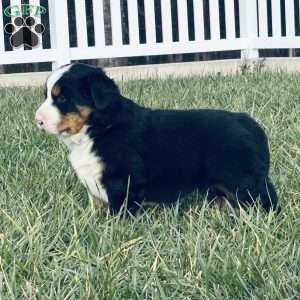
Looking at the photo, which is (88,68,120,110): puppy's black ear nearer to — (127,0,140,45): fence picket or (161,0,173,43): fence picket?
(127,0,140,45): fence picket

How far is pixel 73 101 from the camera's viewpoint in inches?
135

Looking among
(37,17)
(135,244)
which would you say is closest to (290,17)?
(37,17)

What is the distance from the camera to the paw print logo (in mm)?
10188

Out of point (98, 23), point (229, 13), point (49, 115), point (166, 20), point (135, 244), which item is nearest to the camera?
point (135, 244)

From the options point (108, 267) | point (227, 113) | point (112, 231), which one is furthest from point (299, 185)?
point (108, 267)

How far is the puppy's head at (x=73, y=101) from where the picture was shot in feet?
11.1

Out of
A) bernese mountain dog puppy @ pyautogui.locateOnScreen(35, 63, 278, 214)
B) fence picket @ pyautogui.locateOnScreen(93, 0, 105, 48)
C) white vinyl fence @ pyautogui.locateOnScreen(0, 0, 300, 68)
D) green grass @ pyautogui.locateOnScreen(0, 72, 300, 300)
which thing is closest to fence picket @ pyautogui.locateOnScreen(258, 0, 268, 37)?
white vinyl fence @ pyautogui.locateOnScreen(0, 0, 300, 68)

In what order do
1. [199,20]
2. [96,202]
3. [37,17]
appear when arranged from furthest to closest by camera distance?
[199,20], [37,17], [96,202]

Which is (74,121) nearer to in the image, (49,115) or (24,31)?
(49,115)

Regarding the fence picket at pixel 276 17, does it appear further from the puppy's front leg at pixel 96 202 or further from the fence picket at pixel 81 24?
the puppy's front leg at pixel 96 202

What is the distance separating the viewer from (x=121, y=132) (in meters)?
3.46

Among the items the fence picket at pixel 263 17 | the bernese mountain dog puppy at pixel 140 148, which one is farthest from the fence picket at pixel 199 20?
the bernese mountain dog puppy at pixel 140 148

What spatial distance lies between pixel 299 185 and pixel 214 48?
732cm

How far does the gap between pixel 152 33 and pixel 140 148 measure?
23.8 ft
